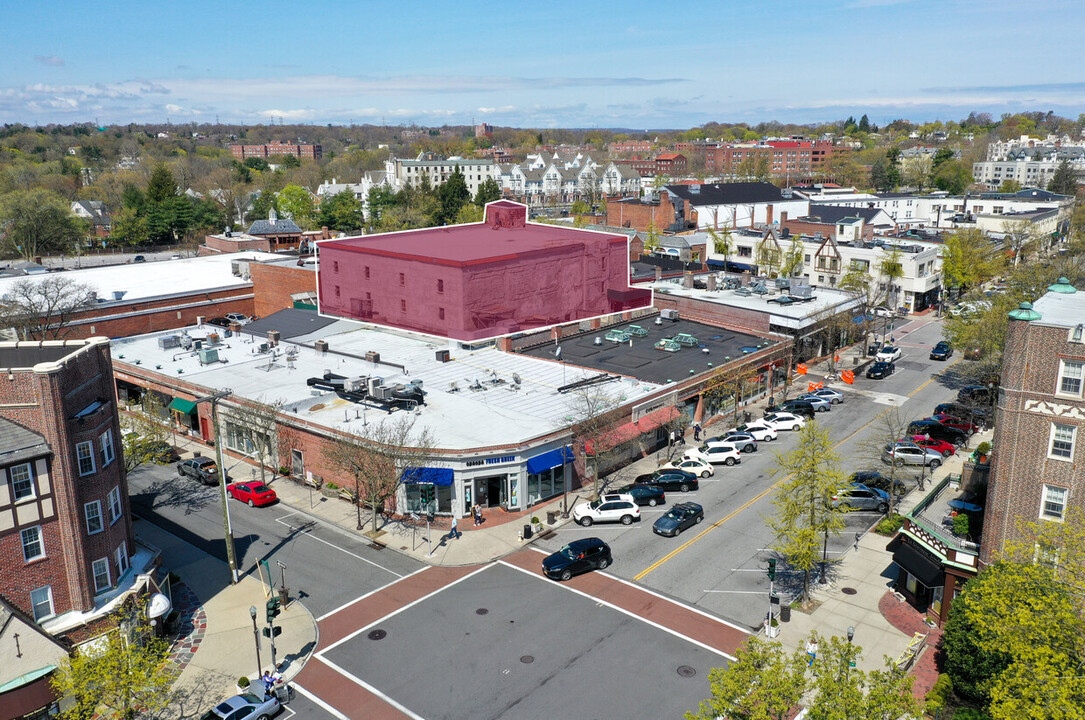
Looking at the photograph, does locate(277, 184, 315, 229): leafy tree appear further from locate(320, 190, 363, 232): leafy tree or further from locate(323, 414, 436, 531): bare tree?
locate(323, 414, 436, 531): bare tree

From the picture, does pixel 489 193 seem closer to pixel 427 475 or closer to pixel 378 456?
pixel 427 475

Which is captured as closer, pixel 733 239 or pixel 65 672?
pixel 65 672

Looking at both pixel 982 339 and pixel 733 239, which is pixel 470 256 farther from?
pixel 733 239

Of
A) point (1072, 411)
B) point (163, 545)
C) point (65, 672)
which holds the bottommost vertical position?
point (163, 545)

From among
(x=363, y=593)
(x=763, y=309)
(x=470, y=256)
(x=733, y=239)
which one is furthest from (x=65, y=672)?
(x=733, y=239)

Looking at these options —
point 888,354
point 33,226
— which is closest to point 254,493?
point 888,354

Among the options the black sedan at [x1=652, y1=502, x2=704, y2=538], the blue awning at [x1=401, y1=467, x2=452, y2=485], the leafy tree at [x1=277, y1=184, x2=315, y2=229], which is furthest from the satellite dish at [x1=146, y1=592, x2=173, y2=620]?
the leafy tree at [x1=277, y1=184, x2=315, y2=229]
